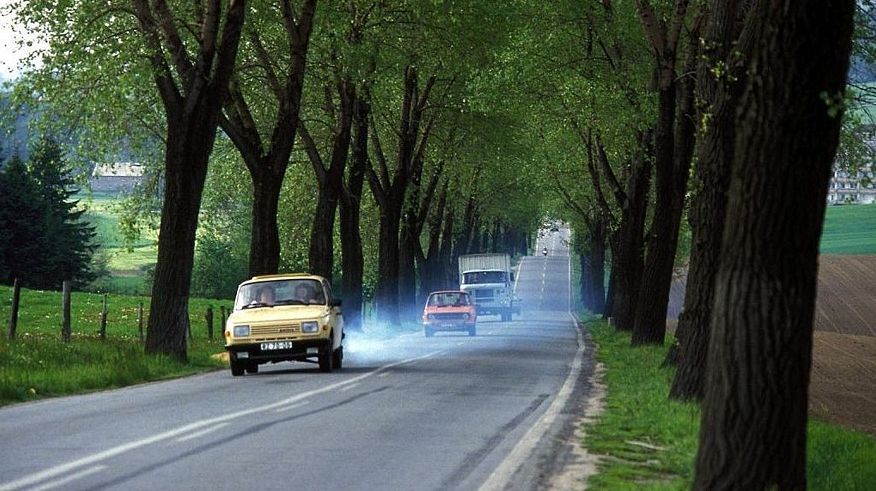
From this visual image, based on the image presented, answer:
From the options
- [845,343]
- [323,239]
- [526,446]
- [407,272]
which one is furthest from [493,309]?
[526,446]

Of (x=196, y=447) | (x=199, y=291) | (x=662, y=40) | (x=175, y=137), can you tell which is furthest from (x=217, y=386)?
(x=199, y=291)

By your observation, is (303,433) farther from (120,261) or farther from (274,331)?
(120,261)

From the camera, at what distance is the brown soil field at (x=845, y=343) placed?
75.0 ft

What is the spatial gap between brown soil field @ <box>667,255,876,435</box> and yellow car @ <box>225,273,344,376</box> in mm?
8026

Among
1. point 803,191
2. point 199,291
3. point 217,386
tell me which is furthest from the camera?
point 199,291

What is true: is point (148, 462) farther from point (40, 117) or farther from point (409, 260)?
point (409, 260)

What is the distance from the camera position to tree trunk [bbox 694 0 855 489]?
8.25 m

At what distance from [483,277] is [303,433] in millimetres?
57066

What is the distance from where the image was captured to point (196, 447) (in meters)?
12.0

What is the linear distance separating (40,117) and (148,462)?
18127 millimetres

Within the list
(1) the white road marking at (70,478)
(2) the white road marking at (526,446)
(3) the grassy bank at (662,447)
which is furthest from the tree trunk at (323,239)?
(1) the white road marking at (70,478)

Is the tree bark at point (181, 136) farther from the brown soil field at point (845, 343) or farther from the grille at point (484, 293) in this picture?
the grille at point (484, 293)

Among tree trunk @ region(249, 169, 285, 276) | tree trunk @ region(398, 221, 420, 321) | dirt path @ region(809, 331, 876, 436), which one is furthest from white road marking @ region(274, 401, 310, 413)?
tree trunk @ region(398, 221, 420, 321)

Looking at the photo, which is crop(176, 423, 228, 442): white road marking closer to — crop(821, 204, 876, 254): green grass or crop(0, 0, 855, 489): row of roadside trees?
crop(0, 0, 855, 489): row of roadside trees
